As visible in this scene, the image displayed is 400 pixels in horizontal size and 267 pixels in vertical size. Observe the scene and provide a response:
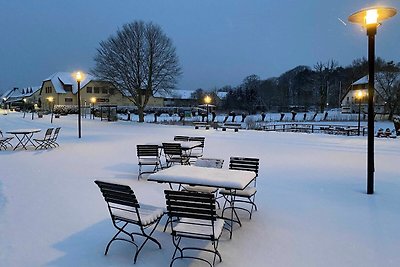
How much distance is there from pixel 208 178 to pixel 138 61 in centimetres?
3122

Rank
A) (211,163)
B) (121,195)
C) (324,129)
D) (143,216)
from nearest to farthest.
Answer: (121,195) < (143,216) < (211,163) < (324,129)

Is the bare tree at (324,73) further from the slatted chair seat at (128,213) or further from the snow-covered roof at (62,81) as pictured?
the slatted chair seat at (128,213)

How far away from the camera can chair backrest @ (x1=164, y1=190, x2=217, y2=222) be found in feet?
12.2

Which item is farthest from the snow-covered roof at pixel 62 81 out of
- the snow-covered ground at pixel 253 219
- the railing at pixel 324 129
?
the snow-covered ground at pixel 253 219

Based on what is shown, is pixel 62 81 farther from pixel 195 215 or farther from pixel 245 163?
pixel 195 215

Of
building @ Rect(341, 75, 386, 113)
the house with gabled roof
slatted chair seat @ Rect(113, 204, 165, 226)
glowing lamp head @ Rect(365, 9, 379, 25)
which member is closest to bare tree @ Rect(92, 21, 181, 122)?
the house with gabled roof

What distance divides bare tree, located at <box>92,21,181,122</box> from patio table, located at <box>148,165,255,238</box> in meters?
30.0

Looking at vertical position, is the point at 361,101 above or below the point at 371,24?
above

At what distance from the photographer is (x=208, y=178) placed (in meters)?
4.84

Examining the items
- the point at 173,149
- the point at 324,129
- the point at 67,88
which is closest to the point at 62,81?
the point at 67,88

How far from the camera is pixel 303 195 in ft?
22.2

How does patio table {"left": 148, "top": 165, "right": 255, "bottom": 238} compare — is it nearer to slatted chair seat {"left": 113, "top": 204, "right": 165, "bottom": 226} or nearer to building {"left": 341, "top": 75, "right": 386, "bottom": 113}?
slatted chair seat {"left": 113, "top": 204, "right": 165, "bottom": 226}

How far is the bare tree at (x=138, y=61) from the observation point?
1340 inches

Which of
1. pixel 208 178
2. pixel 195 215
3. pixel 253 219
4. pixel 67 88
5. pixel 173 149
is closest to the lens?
pixel 195 215
